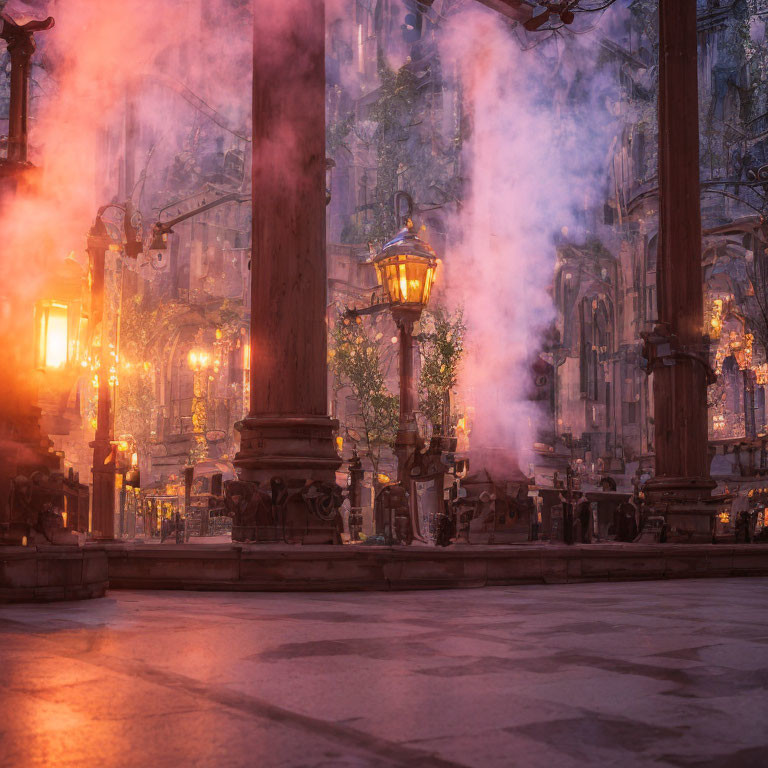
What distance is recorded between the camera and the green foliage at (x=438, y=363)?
3428 cm

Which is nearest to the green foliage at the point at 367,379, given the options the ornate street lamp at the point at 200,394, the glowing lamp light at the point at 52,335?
the ornate street lamp at the point at 200,394

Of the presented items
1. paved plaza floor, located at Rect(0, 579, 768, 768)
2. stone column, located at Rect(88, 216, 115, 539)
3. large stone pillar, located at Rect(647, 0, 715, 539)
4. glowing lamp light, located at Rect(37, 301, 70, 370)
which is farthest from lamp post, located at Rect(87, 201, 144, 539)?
paved plaza floor, located at Rect(0, 579, 768, 768)

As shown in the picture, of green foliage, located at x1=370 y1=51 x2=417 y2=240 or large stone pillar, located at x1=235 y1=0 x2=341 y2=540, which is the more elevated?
green foliage, located at x1=370 y1=51 x2=417 y2=240

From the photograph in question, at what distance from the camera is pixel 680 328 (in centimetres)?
1268

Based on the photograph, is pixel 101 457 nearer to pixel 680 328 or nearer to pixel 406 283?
pixel 406 283

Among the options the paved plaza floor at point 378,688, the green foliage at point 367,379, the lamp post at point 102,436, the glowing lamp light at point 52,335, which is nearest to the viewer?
the paved plaza floor at point 378,688

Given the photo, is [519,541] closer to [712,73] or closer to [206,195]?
[712,73]

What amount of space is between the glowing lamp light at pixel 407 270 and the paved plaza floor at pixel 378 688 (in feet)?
18.6

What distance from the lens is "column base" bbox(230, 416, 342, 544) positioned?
26.5ft

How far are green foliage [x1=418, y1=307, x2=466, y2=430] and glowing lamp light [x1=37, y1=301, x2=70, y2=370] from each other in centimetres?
2406

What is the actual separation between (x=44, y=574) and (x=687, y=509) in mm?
8041

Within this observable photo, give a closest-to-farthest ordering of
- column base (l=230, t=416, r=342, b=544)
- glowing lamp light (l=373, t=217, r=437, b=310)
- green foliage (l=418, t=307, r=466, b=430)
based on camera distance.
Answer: column base (l=230, t=416, r=342, b=544) → glowing lamp light (l=373, t=217, r=437, b=310) → green foliage (l=418, t=307, r=466, b=430)

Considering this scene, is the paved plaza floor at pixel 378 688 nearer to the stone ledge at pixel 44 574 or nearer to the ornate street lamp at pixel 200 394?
the stone ledge at pixel 44 574

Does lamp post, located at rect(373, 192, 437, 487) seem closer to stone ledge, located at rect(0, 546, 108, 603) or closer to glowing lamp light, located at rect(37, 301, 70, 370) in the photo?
glowing lamp light, located at rect(37, 301, 70, 370)
